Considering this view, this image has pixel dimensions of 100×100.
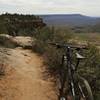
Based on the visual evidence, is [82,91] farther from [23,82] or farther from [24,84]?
[23,82]

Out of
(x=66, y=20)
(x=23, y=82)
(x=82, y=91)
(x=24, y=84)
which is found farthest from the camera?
(x=66, y=20)

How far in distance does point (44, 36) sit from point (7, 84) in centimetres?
768

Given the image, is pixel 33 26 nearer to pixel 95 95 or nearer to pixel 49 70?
pixel 49 70

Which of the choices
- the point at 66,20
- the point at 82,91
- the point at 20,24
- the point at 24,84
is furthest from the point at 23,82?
the point at 66,20

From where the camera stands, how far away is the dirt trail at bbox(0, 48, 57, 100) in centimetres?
711

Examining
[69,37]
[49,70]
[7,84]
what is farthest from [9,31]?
[7,84]

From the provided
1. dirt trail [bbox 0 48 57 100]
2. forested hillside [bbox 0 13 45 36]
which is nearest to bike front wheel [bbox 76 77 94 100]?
dirt trail [bbox 0 48 57 100]

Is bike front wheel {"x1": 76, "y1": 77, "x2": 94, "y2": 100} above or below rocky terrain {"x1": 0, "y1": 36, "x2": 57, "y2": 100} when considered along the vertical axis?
above

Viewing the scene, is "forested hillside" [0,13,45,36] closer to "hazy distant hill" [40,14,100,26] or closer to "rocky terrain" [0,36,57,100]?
"rocky terrain" [0,36,57,100]

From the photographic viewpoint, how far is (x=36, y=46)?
46.0ft

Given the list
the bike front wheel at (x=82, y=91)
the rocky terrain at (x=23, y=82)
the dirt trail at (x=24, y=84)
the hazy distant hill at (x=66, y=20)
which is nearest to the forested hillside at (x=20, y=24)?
the rocky terrain at (x=23, y=82)

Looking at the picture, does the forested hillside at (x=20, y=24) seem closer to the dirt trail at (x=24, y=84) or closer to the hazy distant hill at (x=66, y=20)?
the dirt trail at (x=24, y=84)

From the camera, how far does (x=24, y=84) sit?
795 cm

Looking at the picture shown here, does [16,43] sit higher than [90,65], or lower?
lower
